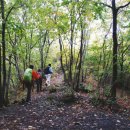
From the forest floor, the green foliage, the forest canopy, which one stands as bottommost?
the forest floor

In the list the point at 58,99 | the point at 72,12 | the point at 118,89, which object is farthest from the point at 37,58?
the point at 58,99

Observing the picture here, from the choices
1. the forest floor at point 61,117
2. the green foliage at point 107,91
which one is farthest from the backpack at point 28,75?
the green foliage at point 107,91

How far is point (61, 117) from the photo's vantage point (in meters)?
11.3

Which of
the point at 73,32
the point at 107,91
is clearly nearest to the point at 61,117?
the point at 107,91

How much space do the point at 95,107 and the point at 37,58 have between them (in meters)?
26.6

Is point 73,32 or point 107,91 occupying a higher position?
point 73,32

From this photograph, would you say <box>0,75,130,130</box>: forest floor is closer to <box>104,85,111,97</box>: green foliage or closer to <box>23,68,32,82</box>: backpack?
<box>104,85,111,97</box>: green foliage

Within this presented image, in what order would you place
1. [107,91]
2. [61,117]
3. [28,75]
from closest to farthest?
1. [61,117]
2. [28,75]
3. [107,91]

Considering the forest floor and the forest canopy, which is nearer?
the forest floor

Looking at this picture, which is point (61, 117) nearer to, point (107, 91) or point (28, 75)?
point (28, 75)

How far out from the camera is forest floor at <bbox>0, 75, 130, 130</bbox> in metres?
9.85

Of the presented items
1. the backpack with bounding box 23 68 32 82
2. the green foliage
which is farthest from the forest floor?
the backpack with bounding box 23 68 32 82

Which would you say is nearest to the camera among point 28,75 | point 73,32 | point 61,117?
point 61,117

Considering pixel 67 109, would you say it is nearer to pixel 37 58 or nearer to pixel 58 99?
pixel 58 99
